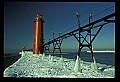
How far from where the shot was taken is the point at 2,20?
188 inches

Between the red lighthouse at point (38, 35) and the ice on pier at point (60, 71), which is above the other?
the red lighthouse at point (38, 35)

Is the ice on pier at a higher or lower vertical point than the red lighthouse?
lower

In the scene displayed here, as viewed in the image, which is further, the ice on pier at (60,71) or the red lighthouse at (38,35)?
the red lighthouse at (38,35)

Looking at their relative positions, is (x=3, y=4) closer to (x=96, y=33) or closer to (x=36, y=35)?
(x=96, y=33)

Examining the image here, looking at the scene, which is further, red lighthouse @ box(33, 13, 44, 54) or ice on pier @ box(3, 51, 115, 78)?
red lighthouse @ box(33, 13, 44, 54)

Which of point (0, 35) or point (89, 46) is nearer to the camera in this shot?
point (0, 35)

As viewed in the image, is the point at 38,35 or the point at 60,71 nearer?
the point at 60,71

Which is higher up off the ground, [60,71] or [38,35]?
[38,35]

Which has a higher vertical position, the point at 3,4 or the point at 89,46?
the point at 3,4
